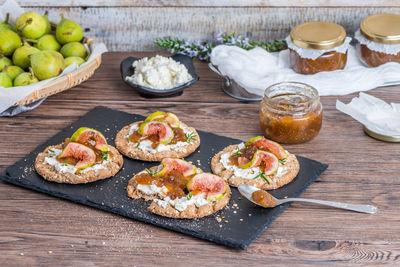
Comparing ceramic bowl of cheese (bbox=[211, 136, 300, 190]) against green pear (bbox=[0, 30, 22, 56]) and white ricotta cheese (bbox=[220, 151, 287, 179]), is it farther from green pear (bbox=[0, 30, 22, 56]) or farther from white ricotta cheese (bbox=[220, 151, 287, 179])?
green pear (bbox=[0, 30, 22, 56])

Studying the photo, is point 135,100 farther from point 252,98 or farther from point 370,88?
point 370,88

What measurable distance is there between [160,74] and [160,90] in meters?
0.08

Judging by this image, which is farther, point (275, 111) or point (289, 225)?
point (275, 111)

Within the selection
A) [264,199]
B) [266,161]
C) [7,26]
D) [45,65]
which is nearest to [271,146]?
[266,161]

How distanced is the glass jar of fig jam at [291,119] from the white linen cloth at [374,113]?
0.48ft

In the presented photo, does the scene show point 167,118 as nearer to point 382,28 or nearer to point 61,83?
point 61,83

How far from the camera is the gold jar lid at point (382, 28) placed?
8.10ft

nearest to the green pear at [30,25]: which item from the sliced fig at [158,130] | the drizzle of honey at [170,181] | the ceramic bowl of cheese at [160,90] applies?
the ceramic bowl of cheese at [160,90]

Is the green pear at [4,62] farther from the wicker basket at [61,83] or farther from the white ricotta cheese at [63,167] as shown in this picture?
the white ricotta cheese at [63,167]

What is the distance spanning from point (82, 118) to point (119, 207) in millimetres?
694

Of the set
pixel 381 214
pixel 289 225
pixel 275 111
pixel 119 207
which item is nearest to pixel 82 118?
pixel 119 207

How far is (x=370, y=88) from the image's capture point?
249 centimetres

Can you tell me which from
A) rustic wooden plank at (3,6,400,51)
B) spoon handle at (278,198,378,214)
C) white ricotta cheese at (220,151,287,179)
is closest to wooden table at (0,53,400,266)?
spoon handle at (278,198,378,214)

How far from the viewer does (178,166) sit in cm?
184
